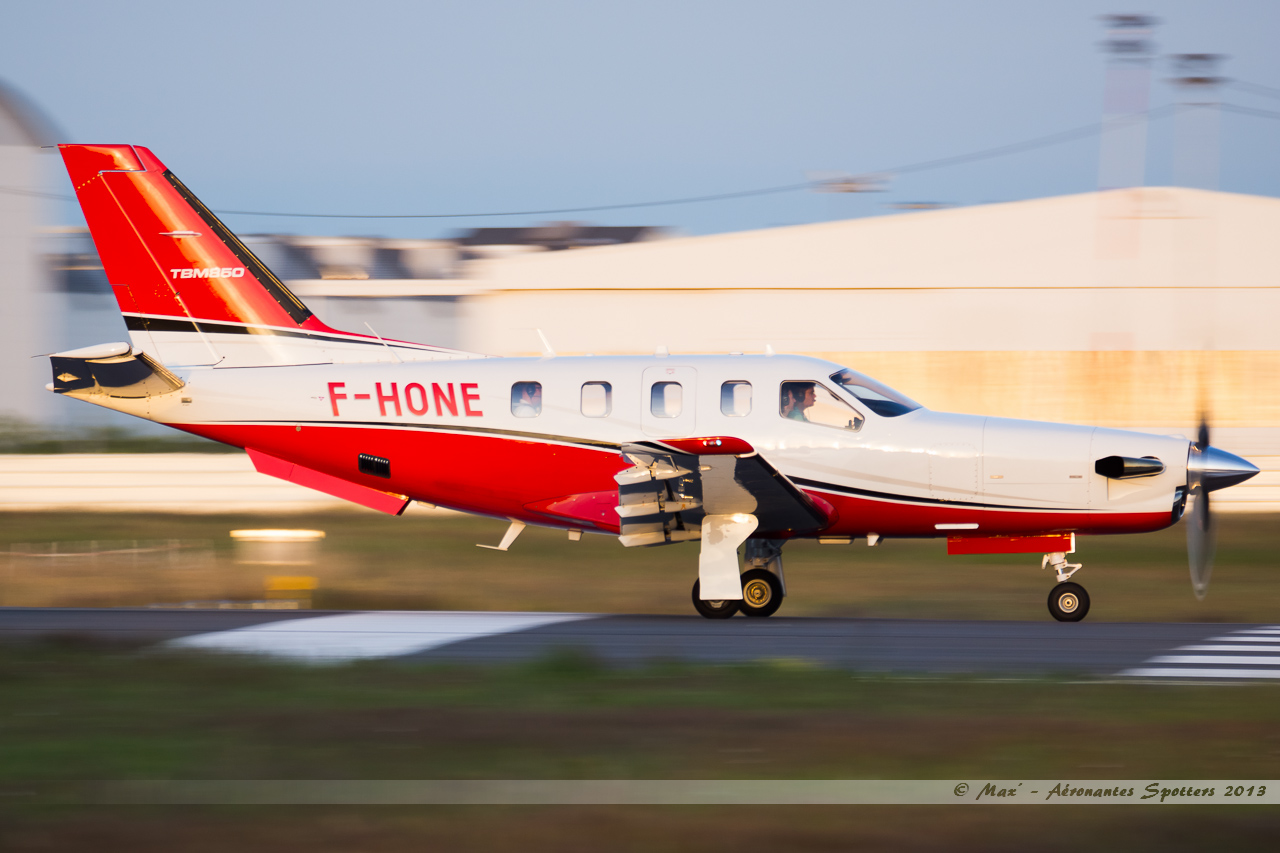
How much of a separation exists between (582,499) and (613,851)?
6.72 m

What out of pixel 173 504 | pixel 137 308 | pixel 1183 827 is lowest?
pixel 173 504

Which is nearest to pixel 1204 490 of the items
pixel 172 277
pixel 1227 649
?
pixel 1227 649

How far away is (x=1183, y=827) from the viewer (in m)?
4.82

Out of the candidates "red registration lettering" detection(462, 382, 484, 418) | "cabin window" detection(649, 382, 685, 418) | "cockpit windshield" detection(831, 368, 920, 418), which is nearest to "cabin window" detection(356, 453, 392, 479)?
"red registration lettering" detection(462, 382, 484, 418)

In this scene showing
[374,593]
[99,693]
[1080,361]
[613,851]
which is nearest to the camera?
[613,851]

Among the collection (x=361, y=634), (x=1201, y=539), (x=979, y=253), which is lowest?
(x=361, y=634)

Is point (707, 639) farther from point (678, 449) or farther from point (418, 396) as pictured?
point (418, 396)

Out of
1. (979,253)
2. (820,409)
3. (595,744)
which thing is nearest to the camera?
(595,744)

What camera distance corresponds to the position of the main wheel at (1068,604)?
424 inches

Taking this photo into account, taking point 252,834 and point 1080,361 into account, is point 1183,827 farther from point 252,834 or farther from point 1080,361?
point 1080,361

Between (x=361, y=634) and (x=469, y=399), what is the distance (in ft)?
8.39

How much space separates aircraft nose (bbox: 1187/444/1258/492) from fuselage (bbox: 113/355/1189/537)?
0.10 meters

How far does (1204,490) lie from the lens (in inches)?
414

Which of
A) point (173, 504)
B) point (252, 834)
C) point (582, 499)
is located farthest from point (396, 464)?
point (173, 504)
